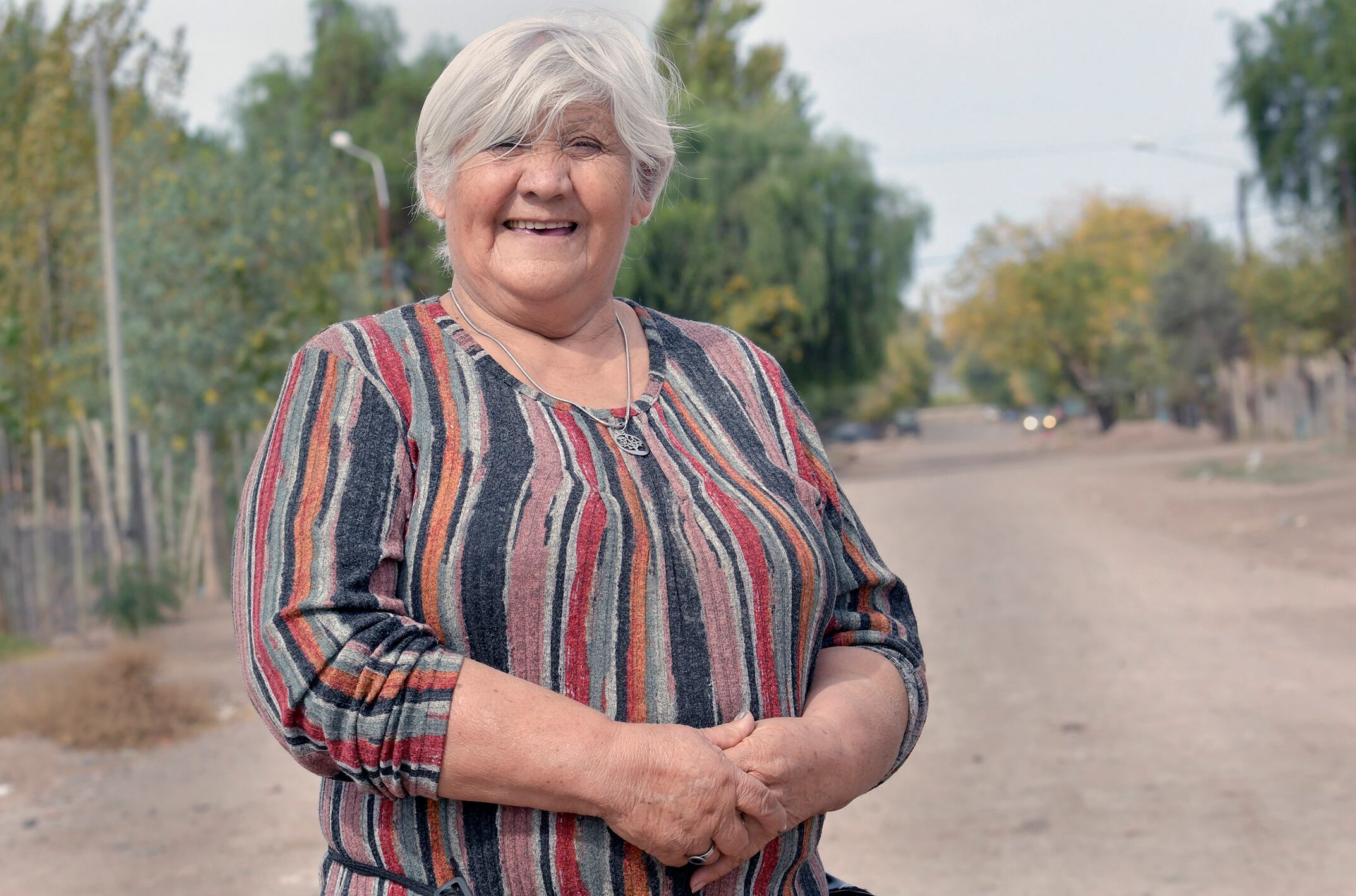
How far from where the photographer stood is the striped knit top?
60.5 inches

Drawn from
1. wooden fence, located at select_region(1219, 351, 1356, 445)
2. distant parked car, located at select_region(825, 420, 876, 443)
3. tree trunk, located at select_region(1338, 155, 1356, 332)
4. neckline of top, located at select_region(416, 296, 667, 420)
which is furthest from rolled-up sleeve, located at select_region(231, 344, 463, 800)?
distant parked car, located at select_region(825, 420, 876, 443)

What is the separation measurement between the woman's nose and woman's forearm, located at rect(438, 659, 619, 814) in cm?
63

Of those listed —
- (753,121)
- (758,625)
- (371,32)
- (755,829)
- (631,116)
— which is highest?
(371,32)

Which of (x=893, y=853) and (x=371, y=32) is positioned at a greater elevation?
(x=371, y=32)

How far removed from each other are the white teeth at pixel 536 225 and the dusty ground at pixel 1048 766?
135 inches

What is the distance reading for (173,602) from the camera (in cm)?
1055

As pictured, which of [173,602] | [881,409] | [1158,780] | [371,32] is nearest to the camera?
[1158,780]

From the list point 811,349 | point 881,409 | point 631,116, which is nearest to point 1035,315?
point 881,409

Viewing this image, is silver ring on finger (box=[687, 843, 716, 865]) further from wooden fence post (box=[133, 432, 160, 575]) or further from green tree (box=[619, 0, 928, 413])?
green tree (box=[619, 0, 928, 413])

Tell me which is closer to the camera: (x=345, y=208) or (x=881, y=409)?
(x=345, y=208)

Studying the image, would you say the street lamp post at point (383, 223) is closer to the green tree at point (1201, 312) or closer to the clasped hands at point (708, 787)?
the clasped hands at point (708, 787)

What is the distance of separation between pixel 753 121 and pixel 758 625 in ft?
91.3

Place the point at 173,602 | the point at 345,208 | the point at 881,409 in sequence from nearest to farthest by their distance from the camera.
Result: the point at 173,602 → the point at 345,208 → the point at 881,409

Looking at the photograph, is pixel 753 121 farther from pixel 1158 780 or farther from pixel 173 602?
pixel 1158 780
